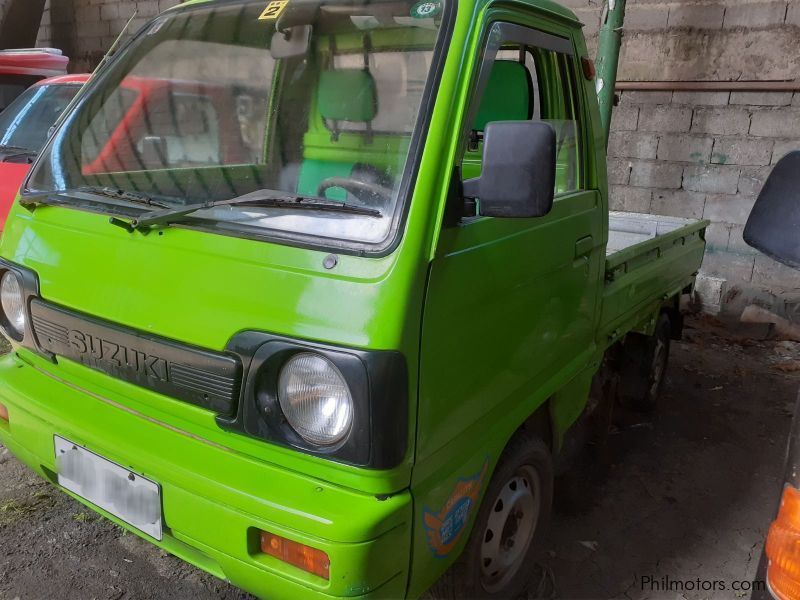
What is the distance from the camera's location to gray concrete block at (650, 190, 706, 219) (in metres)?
5.96

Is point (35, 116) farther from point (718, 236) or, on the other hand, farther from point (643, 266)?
point (718, 236)

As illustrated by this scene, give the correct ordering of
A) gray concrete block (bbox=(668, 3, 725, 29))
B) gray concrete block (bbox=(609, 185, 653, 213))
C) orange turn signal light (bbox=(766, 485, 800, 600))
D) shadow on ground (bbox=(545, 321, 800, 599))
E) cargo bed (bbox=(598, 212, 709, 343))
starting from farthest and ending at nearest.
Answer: gray concrete block (bbox=(609, 185, 653, 213)) → gray concrete block (bbox=(668, 3, 725, 29)) → cargo bed (bbox=(598, 212, 709, 343)) → shadow on ground (bbox=(545, 321, 800, 599)) → orange turn signal light (bbox=(766, 485, 800, 600))

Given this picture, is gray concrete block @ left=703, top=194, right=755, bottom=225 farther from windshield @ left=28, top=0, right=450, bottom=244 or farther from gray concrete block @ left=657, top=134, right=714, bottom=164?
windshield @ left=28, top=0, right=450, bottom=244

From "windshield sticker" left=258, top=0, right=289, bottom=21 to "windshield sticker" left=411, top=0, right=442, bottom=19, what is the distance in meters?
0.49

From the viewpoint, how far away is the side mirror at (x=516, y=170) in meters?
1.58

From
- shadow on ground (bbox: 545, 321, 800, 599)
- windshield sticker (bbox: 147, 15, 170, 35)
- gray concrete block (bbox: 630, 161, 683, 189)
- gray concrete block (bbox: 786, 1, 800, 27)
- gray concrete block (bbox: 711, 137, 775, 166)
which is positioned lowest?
shadow on ground (bbox: 545, 321, 800, 599)

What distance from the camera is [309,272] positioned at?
1.56 metres

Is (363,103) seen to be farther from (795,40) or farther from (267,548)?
(795,40)

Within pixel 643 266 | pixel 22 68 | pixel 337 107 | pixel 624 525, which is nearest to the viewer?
pixel 337 107

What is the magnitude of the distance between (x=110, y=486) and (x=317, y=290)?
0.88 metres

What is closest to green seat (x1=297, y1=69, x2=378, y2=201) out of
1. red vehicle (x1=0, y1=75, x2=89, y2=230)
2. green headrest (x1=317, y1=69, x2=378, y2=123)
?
green headrest (x1=317, y1=69, x2=378, y2=123)

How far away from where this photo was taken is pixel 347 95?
2219 millimetres

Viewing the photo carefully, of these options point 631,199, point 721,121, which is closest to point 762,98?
point 721,121

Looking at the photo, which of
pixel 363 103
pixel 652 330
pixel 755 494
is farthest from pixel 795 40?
pixel 363 103
